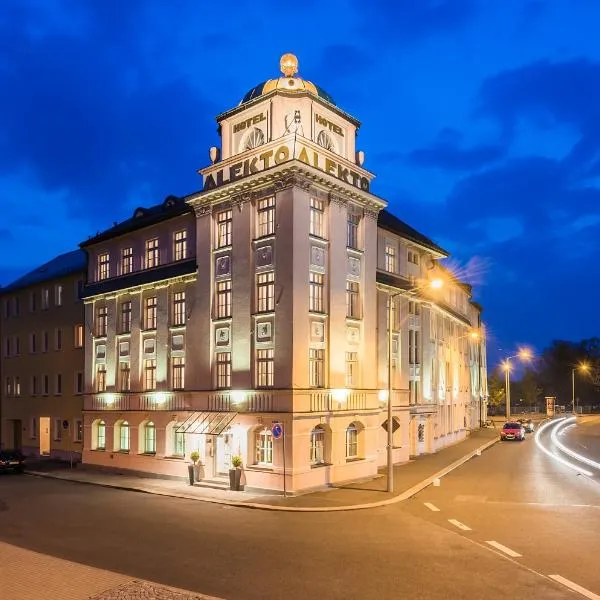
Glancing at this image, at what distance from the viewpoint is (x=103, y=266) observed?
127 ft

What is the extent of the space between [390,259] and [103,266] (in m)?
17.6

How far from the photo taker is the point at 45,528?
1888 centimetres

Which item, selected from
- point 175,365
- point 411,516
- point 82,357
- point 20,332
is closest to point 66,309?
point 82,357

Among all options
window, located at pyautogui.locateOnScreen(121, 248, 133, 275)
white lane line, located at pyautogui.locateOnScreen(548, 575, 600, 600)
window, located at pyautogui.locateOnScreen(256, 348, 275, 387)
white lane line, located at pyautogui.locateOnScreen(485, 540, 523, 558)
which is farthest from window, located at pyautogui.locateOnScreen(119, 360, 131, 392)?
white lane line, located at pyautogui.locateOnScreen(548, 575, 600, 600)

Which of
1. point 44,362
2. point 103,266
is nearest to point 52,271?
point 44,362

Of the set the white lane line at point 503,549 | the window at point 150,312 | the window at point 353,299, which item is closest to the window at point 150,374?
the window at point 150,312

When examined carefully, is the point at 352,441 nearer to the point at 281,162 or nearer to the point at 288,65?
the point at 281,162

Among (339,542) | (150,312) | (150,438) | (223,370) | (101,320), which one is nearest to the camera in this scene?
(339,542)

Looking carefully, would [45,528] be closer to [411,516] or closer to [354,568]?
[354,568]

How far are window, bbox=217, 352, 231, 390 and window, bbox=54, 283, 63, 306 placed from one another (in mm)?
19722

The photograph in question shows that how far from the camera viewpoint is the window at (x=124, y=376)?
35.5 m

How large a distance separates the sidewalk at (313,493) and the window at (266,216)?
444 inches

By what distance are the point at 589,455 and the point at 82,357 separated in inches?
1340

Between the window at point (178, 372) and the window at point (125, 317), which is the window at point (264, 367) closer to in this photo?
the window at point (178, 372)
